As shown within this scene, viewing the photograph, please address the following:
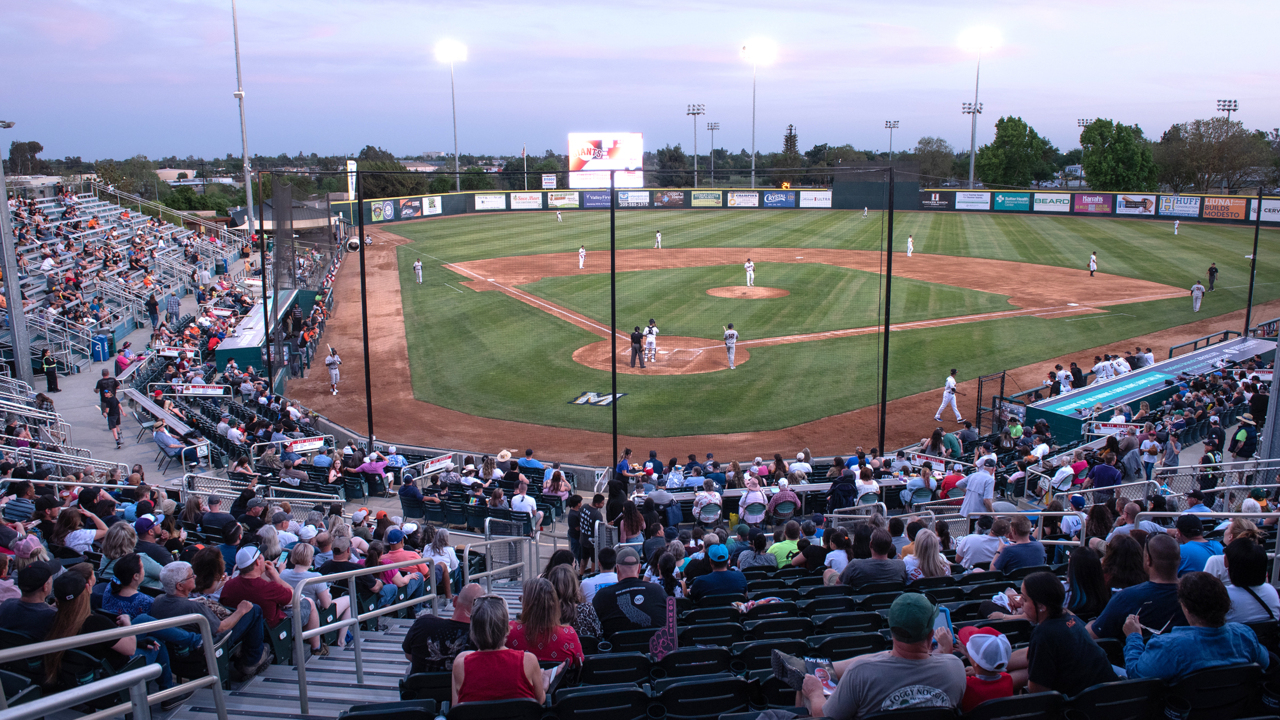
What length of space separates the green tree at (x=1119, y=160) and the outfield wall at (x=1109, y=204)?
2013 centimetres

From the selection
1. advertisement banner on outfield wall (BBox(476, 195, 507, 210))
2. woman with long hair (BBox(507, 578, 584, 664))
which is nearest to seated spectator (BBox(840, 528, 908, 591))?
woman with long hair (BBox(507, 578, 584, 664))

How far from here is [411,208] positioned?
2591 inches

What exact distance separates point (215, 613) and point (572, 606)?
256cm

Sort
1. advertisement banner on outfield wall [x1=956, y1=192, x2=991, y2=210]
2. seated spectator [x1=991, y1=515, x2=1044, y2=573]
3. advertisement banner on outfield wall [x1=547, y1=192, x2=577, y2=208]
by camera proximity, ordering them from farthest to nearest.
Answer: advertisement banner on outfield wall [x1=547, y1=192, x2=577, y2=208]
advertisement banner on outfield wall [x1=956, y1=192, x2=991, y2=210]
seated spectator [x1=991, y1=515, x2=1044, y2=573]

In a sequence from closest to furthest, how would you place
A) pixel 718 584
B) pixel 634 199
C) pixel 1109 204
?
pixel 718 584 → pixel 1109 204 → pixel 634 199

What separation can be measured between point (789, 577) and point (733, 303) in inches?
1066

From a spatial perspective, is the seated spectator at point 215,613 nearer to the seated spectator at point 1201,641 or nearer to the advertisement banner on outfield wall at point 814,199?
the seated spectator at point 1201,641

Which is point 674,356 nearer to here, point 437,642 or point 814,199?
point 437,642

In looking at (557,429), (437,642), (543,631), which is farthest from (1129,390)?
(437,642)

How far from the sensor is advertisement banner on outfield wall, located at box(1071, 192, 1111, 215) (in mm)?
60812

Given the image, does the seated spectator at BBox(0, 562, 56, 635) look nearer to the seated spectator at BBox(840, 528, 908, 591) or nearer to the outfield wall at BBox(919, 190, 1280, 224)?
the seated spectator at BBox(840, 528, 908, 591)

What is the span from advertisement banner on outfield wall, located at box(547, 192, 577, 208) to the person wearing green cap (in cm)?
6678

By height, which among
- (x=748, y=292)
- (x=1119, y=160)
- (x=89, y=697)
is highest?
(x=1119, y=160)

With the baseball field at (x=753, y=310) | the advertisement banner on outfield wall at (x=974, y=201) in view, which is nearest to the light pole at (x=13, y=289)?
the baseball field at (x=753, y=310)
